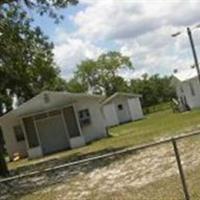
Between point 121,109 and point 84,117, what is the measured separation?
1076 inches

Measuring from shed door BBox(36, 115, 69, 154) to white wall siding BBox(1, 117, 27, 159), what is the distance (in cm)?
258

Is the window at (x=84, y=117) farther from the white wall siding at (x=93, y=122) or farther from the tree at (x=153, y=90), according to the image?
the tree at (x=153, y=90)

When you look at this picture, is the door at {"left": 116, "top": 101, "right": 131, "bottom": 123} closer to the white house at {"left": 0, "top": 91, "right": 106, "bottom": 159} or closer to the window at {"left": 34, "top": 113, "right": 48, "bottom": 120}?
the white house at {"left": 0, "top": 91, "right": 106, "bottom": 159}

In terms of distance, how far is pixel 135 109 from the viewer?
7169 centimetres

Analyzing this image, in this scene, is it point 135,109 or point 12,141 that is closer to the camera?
point 12,141

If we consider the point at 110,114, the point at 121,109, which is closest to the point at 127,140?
the point at 110,114

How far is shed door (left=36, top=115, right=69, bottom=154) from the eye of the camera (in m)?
42.6

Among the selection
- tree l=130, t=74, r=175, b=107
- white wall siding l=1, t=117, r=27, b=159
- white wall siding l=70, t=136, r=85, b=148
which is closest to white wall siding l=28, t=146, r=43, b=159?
white wall siding l=70, t=136, r=85, b=148

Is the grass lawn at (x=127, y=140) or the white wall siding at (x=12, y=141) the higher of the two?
the white wall siding at (x=12, y=141)

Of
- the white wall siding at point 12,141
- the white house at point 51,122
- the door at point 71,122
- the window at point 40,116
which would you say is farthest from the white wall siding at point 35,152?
the white wall siding at point 12,141

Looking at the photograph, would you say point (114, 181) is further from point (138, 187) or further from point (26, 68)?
point (26, 68)

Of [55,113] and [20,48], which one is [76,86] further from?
[20,48]

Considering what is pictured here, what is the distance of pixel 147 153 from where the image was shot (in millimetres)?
22078

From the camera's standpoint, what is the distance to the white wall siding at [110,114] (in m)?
70.0
